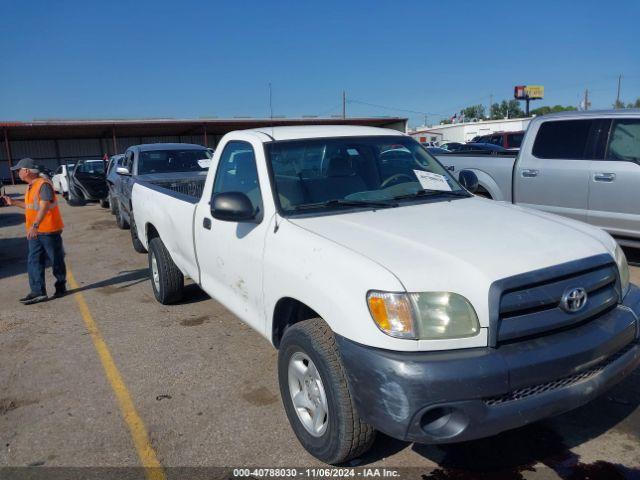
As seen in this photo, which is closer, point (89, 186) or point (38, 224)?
point (38, 224)

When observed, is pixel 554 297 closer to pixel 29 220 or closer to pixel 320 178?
pixel 320 178

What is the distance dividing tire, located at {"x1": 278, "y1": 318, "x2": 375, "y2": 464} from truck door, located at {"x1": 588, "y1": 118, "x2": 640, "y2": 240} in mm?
4978

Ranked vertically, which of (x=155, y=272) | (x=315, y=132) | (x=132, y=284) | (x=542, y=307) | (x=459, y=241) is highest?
(x=315, y=132)

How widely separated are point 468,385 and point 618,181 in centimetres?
506

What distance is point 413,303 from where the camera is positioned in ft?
8.02

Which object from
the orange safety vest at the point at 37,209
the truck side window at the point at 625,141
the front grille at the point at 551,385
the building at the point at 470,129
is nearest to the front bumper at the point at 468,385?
the front grille at the point at 551,385

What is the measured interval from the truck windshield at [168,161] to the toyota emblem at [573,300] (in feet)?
26.4

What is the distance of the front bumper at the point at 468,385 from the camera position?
92.2 inches

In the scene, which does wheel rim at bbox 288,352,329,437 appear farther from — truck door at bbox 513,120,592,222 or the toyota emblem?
truck door at bbox 513,120,592,222

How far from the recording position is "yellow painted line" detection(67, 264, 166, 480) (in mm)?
3086

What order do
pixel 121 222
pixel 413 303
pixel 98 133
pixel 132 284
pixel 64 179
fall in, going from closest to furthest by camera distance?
pixel 413 303, pixel 132 284, pixel 121 222, pixel 64 179, pixel 98 133

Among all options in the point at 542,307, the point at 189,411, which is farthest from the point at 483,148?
the point at 542,307

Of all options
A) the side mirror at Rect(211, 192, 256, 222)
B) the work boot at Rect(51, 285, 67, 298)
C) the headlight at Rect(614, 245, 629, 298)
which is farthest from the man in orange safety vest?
the headlight at Rect(614, 245, 629, 298)

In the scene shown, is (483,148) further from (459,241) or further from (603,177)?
(459,241)
